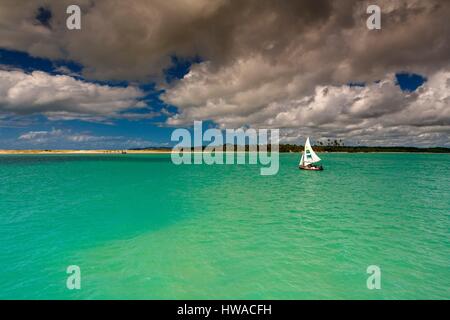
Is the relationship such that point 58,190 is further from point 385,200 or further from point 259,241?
point 385,200

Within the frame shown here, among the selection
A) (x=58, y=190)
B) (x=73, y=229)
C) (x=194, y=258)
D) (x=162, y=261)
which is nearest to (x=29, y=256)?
(x=73, y=229)

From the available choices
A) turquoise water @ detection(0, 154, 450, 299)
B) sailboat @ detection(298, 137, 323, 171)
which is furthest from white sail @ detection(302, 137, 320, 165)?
turquoise water @ detection(0, 154, 450, 299)

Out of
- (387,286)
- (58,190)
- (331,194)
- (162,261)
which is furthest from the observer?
(58,190)

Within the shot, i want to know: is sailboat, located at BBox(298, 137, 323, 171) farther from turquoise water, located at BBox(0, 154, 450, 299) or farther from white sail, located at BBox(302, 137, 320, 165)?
turquoise water, located at BBox(0, 154, 450, 299)

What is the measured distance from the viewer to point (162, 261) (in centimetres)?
1503

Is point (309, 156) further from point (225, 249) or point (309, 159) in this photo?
point (225, 249)

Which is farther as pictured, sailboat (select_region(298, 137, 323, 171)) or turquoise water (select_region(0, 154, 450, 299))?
sailboat (select_region(298, 137, 323, 171))

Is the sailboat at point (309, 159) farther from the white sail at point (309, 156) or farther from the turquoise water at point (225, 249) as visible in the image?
the turquoise water at point (225, 249)

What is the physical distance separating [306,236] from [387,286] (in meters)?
7.24

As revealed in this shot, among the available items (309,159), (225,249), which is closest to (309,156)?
(309,159)

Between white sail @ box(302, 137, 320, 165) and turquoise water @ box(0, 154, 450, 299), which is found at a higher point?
white sail @ box(302, 137, 320, 165)

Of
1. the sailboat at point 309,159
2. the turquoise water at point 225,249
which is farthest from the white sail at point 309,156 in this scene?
the turquoise water at point 225,249

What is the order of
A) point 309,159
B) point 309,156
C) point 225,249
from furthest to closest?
point 309,159 < point 309,156 < point 225,249
